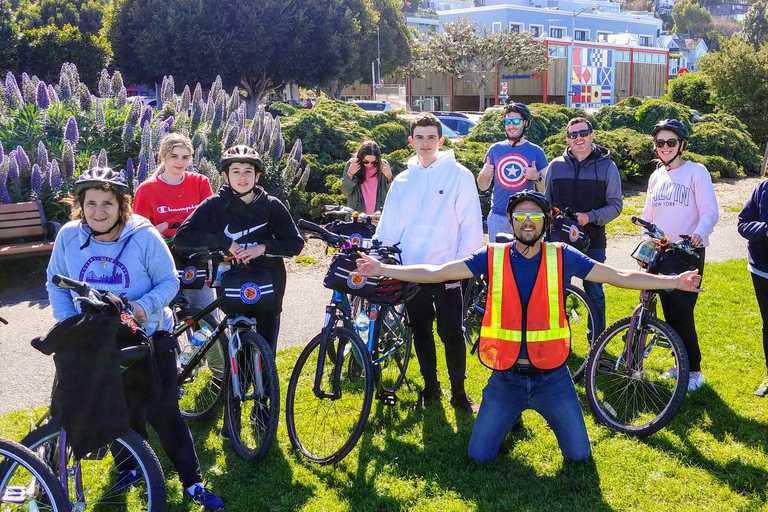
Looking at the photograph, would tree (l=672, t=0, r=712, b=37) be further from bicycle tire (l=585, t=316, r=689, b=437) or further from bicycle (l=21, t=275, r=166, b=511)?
bicycle (l=21, t=275, r=166, b=511)

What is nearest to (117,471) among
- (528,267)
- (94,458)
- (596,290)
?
(94,458)

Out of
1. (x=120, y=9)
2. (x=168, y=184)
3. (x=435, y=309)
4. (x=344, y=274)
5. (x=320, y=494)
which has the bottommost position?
(x=320, y=494)

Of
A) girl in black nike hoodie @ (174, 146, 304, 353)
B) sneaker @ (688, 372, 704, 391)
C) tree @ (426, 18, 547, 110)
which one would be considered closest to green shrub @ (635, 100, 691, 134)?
sneaker @ (688, 372, 704, 391)

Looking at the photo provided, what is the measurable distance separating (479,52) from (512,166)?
4415 centimetres

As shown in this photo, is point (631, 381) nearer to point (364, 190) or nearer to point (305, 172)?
point (364, 190)

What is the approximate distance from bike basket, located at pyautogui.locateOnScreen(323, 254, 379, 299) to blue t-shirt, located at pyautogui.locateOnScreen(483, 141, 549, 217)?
240 cm

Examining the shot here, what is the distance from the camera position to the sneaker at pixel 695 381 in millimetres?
5281

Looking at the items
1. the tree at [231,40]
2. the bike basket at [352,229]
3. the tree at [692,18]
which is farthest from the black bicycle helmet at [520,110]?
the tree at [692,18]

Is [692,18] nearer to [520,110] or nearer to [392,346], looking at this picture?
[520,110]

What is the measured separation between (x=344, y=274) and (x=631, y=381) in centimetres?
221

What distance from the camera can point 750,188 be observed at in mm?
15969

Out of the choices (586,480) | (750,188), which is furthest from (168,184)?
(750,188)

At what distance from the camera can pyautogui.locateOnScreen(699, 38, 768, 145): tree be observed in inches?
822

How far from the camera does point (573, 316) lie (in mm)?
6105
